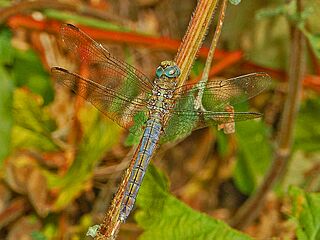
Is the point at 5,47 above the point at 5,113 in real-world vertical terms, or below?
above

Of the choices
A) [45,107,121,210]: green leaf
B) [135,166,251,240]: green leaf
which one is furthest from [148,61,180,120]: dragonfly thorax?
[45,107,121,210]: green leaf

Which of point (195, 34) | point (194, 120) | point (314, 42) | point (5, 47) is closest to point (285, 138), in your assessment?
point (314, 42)

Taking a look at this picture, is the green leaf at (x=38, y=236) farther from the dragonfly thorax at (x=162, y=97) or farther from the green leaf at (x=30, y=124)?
the dragonfly thorax at (x=162, y=97)

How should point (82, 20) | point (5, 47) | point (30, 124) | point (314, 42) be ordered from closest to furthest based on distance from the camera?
1. point (314, 42)
2. point (30, 124)
3. point (5, 47)
4. point (82, 20)

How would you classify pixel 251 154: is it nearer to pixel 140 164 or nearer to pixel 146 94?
pixel 146 94

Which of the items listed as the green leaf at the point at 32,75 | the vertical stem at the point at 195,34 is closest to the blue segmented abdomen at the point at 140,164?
the vertical stem at the point at 195,34

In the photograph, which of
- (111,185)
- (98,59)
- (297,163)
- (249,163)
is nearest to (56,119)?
(111,185)

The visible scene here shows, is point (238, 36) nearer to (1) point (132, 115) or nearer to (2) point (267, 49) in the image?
(2) point (267, 49)

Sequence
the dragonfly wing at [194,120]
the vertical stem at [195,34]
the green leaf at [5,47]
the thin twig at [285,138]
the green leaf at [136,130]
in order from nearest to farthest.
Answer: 1. the vertical stem at [195,34]
2. the dragonfly wing at [194,120]
3. the green leaf at [136,130]
4. the thin twig at [285,138]
5. the green leaf at [5,47]
